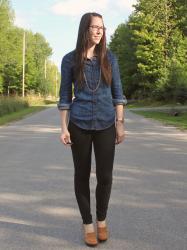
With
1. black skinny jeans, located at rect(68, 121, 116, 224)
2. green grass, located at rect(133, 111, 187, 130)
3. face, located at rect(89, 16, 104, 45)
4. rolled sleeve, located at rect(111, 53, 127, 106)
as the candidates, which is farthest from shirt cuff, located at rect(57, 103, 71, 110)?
green grass, located at rect(133, 111, 187, 130)

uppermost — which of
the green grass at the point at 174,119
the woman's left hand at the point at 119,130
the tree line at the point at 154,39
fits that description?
the tree line at the point at 154,39

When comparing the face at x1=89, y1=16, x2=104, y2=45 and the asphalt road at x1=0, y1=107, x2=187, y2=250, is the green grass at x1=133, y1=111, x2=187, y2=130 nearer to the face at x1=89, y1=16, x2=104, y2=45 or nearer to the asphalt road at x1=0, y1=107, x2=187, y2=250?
the asphalt road at x1=0, y1=107, x2=187, y2=250

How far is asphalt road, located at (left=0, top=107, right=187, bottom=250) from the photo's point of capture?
16.1ft

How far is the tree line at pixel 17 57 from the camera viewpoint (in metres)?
67.1

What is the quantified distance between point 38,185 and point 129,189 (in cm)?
137

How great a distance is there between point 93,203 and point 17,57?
68.5 m

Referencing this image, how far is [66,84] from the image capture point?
15.3ft

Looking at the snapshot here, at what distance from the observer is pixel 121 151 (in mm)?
12617

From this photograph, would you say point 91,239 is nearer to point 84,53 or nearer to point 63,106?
point 63,106

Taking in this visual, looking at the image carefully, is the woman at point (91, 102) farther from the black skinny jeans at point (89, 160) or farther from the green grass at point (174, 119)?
the green grass at point (174, 119)

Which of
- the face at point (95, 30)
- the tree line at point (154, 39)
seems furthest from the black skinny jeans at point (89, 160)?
the tree line at point (154, 39)

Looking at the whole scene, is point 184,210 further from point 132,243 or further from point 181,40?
point 181,40

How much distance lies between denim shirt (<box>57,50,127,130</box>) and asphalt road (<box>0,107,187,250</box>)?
43.8 inches

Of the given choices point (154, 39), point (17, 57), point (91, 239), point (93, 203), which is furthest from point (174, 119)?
point (17, 57)
